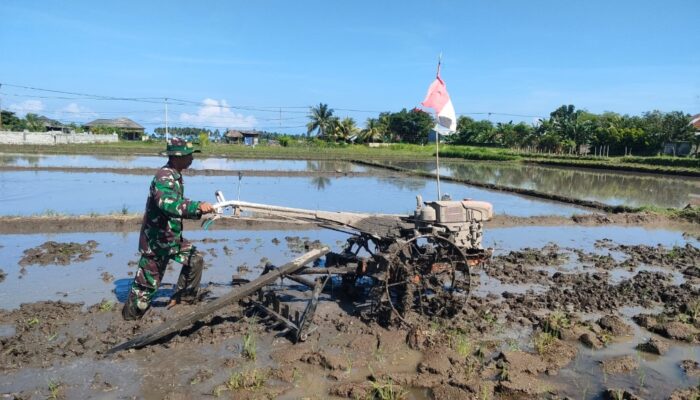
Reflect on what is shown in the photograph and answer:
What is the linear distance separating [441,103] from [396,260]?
6.51 feet

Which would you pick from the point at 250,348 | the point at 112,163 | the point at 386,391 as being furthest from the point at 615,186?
the point at 112,163

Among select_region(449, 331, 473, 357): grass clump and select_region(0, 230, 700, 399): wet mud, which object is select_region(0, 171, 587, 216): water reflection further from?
select_region(449, 331, 473, 357): grass clump

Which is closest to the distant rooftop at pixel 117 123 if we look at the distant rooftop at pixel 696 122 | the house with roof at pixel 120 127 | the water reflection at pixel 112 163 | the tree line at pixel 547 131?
the house with roof at pixel 120 127

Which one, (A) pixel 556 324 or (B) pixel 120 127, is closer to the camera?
(A) pixel 556 324

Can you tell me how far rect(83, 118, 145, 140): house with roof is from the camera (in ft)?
204

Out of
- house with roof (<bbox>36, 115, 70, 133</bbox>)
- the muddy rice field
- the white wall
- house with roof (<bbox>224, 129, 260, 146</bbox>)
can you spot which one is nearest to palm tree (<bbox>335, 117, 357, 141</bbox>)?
house with roof (<bbox>224, 129, 260, 146</bbox>)

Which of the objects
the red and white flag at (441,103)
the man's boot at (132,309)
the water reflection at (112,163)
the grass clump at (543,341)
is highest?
the red and white flag at (441,103)

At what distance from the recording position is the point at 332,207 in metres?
14.0

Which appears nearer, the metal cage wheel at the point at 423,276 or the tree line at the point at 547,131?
the metal cage wheel at the point at 423,276

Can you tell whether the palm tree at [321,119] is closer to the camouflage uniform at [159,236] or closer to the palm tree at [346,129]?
the palm tree at [346,129]

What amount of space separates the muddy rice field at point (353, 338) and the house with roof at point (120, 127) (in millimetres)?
59989

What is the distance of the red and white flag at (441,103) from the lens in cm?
570

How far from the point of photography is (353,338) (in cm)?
485

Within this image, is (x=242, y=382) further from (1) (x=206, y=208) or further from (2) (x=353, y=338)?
(1) (x=206, y=208)
